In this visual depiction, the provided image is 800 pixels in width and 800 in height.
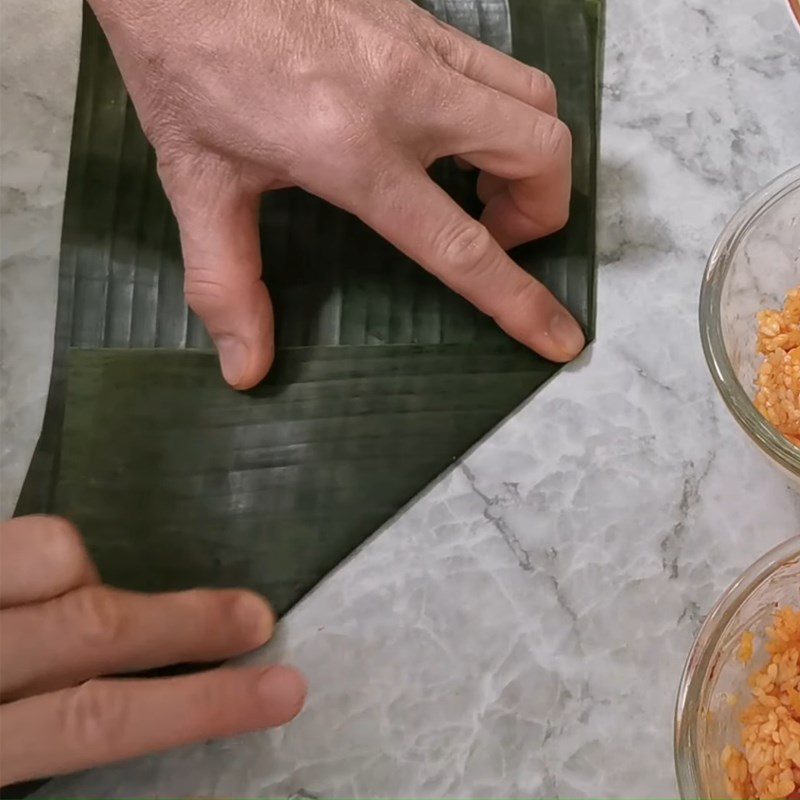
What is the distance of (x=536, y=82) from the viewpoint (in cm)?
78

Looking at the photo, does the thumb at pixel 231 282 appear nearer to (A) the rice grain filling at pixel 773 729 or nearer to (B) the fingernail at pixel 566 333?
(B) the fingernail at pixel 566 333

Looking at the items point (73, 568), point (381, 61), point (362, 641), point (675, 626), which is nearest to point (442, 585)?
point (362, 641)

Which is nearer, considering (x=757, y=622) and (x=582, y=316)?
(x=757, y=622)

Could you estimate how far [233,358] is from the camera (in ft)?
2.54

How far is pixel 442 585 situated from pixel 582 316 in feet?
0.89

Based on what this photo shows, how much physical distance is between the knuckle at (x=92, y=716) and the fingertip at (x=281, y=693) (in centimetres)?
11

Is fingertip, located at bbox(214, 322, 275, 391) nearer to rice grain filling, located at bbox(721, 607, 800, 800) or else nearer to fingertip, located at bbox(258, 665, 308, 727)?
fingertip, located at bbox(258, 665, 308, 727)

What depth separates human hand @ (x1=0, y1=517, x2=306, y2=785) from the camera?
621 mm

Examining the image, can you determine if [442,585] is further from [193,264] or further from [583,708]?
[193,264]

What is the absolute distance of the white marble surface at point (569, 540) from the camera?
71cm

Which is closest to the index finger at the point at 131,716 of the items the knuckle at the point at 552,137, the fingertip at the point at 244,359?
the fingertip at the point at 244,359

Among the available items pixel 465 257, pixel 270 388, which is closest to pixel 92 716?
pixel 270 388

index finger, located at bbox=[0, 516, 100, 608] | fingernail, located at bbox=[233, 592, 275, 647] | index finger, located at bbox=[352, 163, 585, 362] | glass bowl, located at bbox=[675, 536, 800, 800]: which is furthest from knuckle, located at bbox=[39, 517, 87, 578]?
glass bowl, located at bbox=[675, 536, 800, 800]

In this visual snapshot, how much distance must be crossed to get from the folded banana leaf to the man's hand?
1.4 inches
